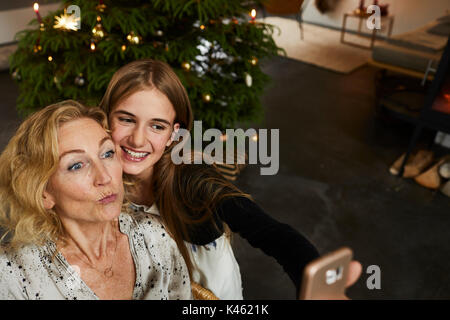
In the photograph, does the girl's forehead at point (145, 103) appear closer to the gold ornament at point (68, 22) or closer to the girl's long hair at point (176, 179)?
the girl's long hair at point (176, 179)

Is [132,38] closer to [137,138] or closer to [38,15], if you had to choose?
[38,15]

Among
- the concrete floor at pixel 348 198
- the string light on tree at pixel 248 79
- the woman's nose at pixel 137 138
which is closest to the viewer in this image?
the woman's nose at pixel 137 138

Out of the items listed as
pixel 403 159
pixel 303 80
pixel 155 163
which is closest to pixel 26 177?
pixel 155 163

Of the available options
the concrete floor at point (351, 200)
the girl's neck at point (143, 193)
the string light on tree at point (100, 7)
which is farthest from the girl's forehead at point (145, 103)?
the concrete floor at point (351, 200)

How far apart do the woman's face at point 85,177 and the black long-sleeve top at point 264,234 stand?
326 millimetres

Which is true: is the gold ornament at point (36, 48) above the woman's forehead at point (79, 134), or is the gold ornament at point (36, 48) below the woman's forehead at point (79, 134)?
below

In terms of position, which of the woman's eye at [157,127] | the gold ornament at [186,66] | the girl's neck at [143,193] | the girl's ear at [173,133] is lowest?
the girl's neck at [143,193]

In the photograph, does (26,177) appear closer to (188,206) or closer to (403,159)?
(188,206)

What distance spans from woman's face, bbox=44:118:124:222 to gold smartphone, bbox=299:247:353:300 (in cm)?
58

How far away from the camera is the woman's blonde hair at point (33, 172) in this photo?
0.88 metres

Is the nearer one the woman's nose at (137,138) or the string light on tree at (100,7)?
the woman's nose at (137,138)

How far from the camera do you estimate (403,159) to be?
3.16 m

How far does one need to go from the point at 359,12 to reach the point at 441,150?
3.08 metres

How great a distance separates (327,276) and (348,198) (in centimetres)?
255
